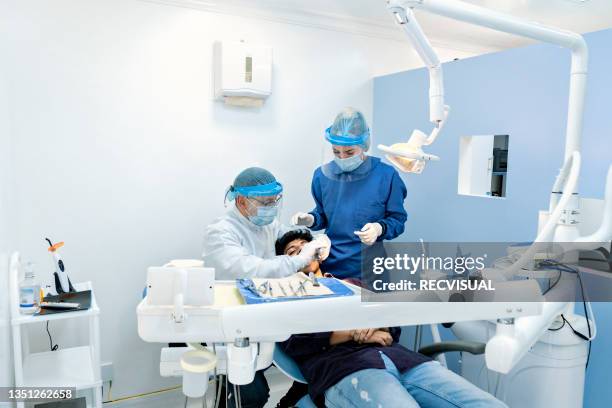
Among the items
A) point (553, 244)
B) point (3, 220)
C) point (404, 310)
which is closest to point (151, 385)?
point (3, 220)

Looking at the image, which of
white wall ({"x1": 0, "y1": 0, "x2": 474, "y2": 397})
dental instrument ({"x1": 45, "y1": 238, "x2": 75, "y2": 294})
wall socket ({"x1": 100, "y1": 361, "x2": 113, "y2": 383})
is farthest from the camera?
wall socket ({"x1": 100, "y1": 361, "x2": 113, "y2": 383})

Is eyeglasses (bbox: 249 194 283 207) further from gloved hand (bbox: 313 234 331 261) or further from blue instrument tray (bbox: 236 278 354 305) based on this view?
blue instrument tray (bbox: 236 278 354 305)

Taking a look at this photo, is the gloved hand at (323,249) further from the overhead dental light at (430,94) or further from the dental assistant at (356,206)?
the overhead dental light at (430,94)

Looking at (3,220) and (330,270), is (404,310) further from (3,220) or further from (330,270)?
(3,220)

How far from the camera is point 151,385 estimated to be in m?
2.62

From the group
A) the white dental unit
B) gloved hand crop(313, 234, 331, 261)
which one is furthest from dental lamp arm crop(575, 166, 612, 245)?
gloved hand crop(313, 234, 331, 261)

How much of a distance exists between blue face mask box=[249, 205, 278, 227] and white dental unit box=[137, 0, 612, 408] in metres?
0.69

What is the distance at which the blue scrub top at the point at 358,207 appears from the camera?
2.14 metres

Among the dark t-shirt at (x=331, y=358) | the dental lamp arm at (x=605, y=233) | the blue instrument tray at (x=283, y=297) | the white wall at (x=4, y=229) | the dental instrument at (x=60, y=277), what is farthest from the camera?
the dental instrument at (x=60, y=277)

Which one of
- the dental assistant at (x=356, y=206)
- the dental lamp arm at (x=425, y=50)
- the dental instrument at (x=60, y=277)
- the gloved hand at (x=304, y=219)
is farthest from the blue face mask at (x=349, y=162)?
the dental instrument at (x=60, y=277)

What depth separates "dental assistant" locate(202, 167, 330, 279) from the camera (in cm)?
189

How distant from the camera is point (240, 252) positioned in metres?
1.94

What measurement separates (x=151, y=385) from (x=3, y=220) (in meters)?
1.26

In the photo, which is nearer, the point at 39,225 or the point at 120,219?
the point at 39,225
